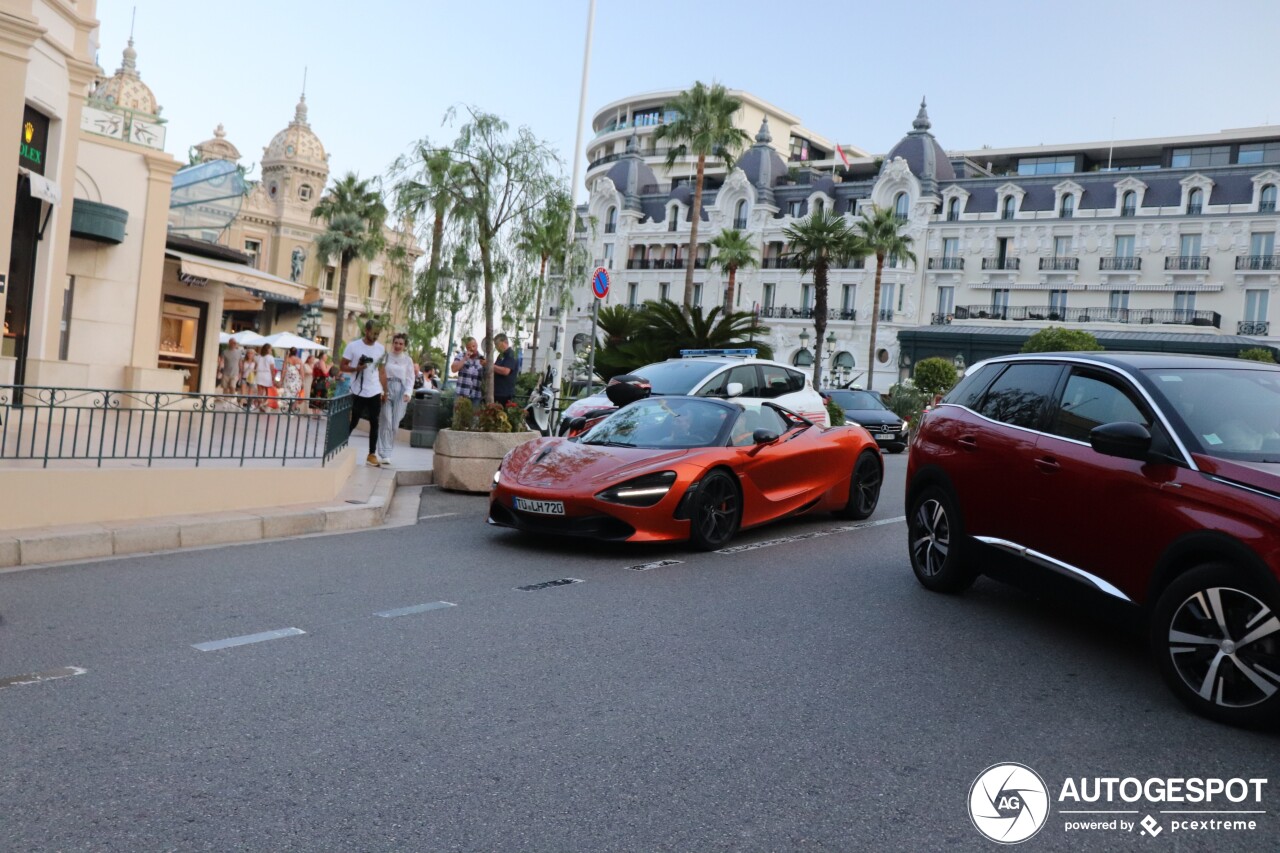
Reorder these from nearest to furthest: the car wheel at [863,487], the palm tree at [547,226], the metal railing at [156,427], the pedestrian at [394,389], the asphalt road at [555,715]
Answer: the asphalt road at [555,715] → the metal railing at [156,427] → the car wheel at [863,487] → the pedestrian at [394,389] → the palm tree at [547,226]

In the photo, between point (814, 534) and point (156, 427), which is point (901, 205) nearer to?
point (814, 534)

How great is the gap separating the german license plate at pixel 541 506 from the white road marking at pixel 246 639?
122 inches

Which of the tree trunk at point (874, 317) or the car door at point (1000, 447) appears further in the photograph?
the tree trunk at point (874, 317)

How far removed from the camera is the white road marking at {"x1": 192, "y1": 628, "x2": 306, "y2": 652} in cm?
550

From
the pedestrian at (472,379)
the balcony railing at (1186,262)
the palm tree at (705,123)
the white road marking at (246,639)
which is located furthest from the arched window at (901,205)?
the white road marking at (246,639)

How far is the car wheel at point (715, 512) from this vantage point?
29.5 feet

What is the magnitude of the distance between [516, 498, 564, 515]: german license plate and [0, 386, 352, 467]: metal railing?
2649 mm

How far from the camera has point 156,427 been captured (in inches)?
371

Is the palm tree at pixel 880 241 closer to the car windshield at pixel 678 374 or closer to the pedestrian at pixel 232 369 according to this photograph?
the pedestrian at pixel 232 369

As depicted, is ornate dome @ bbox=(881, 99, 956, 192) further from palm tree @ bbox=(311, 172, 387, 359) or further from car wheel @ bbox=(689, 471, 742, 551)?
car wheel @ bbox=(689, 471, 742, 551)

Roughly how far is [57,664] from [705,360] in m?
11.4

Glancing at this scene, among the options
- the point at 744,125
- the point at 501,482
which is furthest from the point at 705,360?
the point at 744,125

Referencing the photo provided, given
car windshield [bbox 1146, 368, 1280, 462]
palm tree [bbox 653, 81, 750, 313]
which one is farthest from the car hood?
palm tree [bbox 653, 81, 750, 313]

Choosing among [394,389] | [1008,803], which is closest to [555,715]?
[1008,803]
